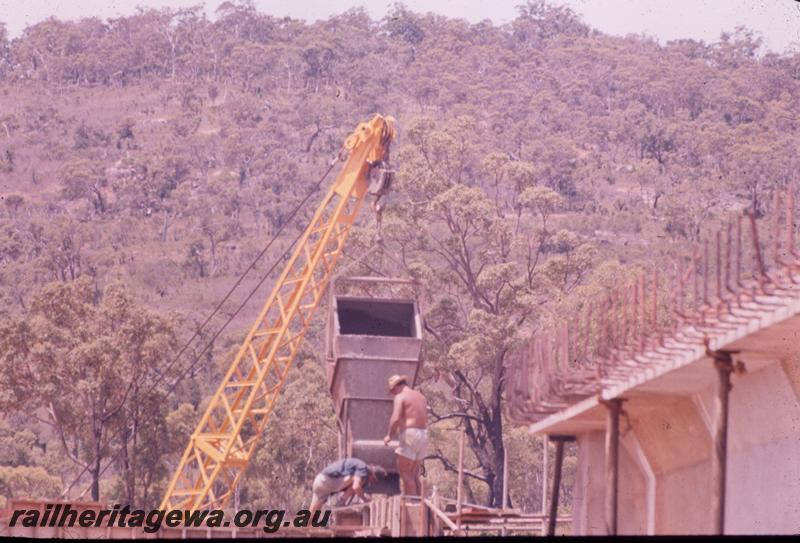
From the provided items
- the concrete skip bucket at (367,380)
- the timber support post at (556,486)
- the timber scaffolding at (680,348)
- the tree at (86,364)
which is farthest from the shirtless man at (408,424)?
the tree at (86,364)

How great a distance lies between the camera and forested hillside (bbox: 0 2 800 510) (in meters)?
47.8

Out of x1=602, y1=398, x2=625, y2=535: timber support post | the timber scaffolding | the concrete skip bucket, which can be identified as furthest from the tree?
x1=602, y1=398, x2=625, y2=535: timber support post

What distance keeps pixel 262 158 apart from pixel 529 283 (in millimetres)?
66420

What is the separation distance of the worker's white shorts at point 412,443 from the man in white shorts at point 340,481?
55 centimetres

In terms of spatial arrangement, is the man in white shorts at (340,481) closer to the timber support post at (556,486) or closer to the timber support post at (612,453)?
the timber support post at (556,486)

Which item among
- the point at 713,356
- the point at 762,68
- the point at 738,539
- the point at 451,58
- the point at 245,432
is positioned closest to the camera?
the point at 738,539

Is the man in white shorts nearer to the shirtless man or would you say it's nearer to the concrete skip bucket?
the shirtless man

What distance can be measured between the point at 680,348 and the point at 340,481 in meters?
8.32

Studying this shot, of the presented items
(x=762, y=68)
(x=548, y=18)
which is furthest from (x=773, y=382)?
(x=548, y=18)

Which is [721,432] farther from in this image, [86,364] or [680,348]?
[86,364]

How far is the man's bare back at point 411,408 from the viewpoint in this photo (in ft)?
69.3

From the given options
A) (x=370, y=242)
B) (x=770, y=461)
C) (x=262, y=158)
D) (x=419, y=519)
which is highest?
(x=770, y=461)

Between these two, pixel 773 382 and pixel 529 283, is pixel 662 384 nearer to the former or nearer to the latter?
pixel 773 382

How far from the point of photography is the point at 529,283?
48.9m
